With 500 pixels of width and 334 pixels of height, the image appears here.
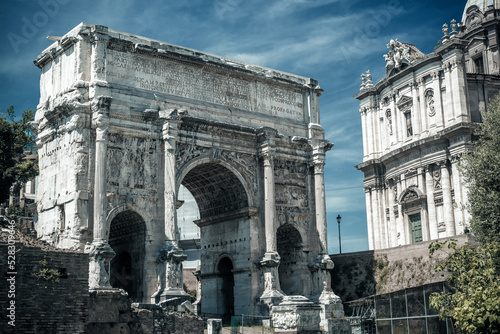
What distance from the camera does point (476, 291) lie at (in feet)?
60.0

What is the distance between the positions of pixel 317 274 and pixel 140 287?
1002 cm

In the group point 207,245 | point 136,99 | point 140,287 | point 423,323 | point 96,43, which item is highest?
point 96,43

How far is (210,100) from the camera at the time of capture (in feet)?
115

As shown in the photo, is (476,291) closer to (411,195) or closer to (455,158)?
(455,158)

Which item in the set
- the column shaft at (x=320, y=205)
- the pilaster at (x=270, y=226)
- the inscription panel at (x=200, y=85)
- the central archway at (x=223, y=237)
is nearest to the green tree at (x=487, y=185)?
the column shaft at (x=320, y=205)

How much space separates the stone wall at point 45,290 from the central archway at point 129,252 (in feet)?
37.7

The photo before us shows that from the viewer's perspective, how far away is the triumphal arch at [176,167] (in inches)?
1208

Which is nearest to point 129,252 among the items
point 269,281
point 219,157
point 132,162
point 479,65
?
point 132,162

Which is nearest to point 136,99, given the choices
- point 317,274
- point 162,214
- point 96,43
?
point 96,43

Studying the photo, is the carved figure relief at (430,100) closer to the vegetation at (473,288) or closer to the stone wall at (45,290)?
the vegetation at (473,288)

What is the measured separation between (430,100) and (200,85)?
1785 centimetres

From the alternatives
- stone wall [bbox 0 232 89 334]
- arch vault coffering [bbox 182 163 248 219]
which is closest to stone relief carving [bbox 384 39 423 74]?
arch vault coffering [bbox 182 163 248 219]

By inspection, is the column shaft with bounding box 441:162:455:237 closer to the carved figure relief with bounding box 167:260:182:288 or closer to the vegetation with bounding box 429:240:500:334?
the carved figure relief with bounding box 167:260:182:288

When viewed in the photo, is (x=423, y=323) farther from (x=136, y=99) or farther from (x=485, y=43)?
(x=485, y=43)
